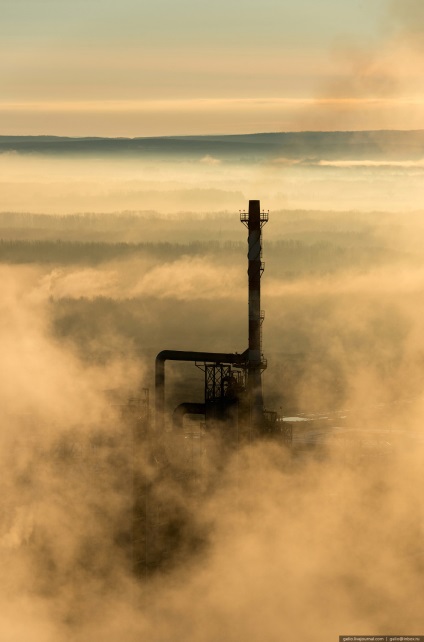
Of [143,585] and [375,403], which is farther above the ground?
[143,585]

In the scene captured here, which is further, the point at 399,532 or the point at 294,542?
the point at 399,532

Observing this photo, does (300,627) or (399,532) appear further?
(399,532)

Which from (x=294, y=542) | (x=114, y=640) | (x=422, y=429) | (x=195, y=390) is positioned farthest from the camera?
(x=195, y=390)

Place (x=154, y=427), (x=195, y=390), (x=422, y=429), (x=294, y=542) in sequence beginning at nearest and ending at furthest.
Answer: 1. (x=154, y=427)
2. (x=294, y=542)
3. (x=422, y=429)
4. (x=195, y=390)

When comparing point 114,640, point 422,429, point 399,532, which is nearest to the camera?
point 114,640

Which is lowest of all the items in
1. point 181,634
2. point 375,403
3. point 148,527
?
point 375,403

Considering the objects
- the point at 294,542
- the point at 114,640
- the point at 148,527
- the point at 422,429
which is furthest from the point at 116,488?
the point at 422,429

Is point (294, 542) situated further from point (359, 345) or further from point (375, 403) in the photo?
point (359, 345)

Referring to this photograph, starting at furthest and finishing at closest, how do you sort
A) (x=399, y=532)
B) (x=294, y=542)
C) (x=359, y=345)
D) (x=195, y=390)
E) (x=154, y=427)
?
(x=359, y=345), (x=195, y=390), (x=399, y=532), (x=294, y=542), (x=154, y=427)

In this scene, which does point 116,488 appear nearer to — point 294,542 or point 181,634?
point 181,634

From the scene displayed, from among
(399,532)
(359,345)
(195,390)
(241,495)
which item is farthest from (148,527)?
(359,345)
